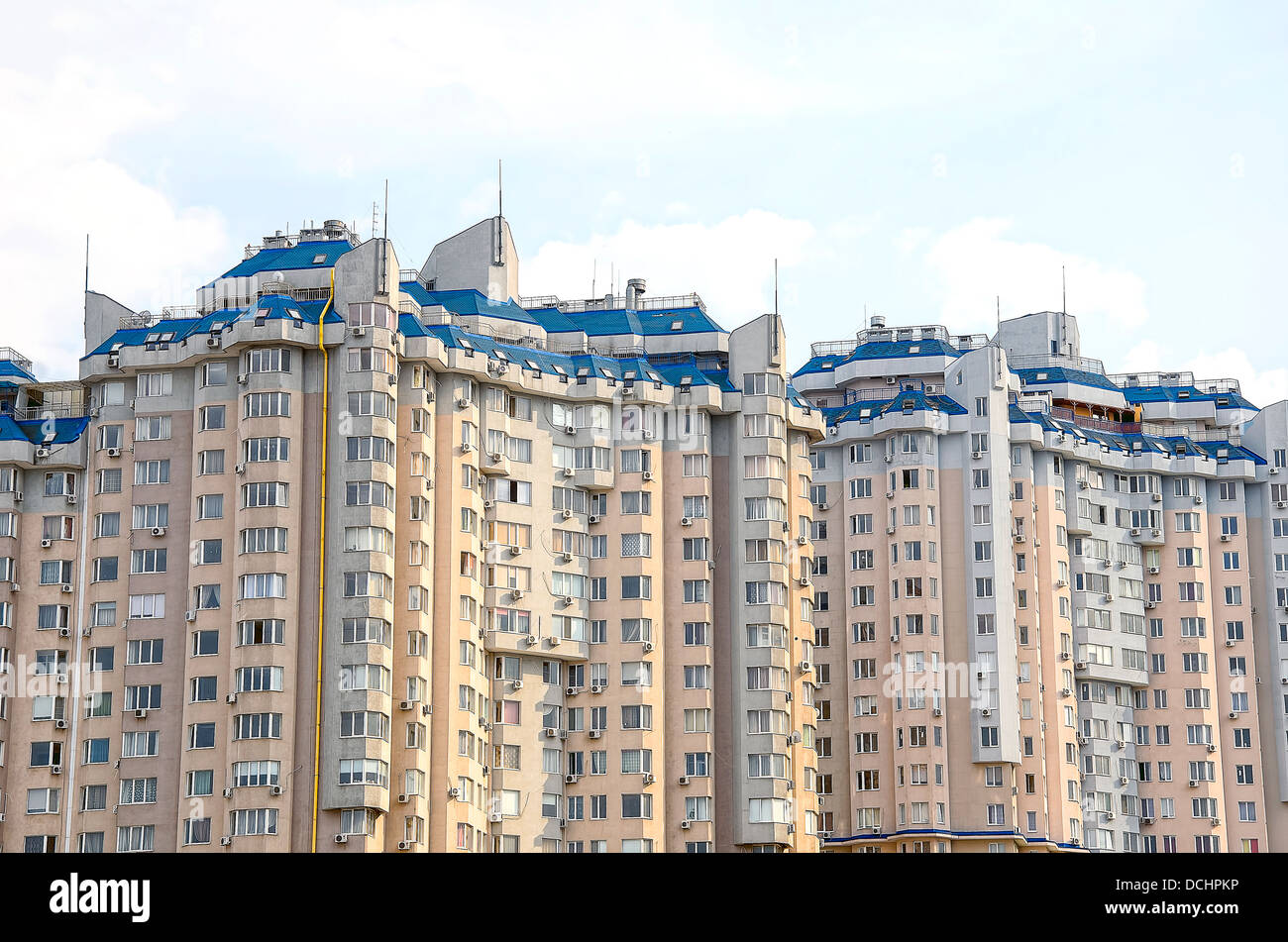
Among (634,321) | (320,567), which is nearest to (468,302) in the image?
(634,321)

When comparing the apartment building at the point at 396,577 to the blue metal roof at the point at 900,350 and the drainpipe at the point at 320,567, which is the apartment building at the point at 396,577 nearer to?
the drainpipe at the point at 320,567

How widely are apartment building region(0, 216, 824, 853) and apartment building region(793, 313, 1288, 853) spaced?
14.8m

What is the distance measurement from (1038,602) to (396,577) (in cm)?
5389

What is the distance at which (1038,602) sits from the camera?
13725cm

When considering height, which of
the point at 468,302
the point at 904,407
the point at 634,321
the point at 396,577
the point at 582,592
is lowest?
the point at 396,577

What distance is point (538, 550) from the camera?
11088cm

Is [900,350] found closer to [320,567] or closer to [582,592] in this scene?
[582,592]

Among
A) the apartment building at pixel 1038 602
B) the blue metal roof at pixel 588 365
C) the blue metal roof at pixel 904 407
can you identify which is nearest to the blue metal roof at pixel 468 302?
the blue metal roof at pixel 588 365

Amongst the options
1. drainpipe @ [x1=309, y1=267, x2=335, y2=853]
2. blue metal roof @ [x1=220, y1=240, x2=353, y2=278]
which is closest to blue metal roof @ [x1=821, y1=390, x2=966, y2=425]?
blue metal roof @ [x1=220, y1=240, x2=353, y2=278]

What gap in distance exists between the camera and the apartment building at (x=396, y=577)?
321ft

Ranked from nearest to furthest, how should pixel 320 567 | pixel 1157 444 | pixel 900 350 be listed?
pixel 320 567 < pixel 900 350 < pixel 1157 444

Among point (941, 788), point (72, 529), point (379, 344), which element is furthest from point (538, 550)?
point (941, 788)

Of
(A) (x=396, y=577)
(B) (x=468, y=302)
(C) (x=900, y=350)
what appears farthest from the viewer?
(C) (x=900, y=350)

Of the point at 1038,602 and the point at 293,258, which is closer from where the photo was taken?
the point at 293,258
